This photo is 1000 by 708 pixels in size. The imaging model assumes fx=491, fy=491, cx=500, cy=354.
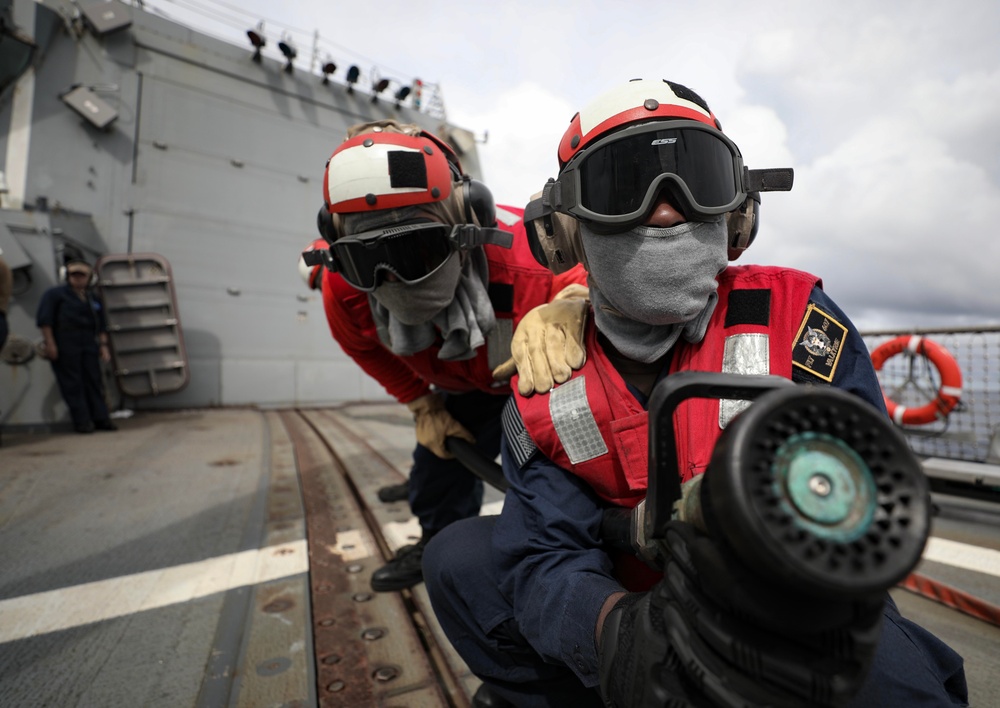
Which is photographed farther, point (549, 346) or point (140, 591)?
point (140, 591)

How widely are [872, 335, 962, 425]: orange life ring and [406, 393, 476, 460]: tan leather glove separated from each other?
3971 mm

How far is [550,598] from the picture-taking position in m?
0.81

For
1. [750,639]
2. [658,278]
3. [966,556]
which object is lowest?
[966,556]

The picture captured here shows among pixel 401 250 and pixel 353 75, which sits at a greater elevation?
pixel 353 75

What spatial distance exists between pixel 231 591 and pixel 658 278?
1.54 meters

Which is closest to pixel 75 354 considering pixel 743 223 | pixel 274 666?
pixel 274 666

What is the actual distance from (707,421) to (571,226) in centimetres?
51

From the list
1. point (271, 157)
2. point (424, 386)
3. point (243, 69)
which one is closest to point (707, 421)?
point (424, 386)

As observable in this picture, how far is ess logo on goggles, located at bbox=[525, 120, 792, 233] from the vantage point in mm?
906

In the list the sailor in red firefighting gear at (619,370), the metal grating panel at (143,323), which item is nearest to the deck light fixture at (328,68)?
the metal grating panel at (143,323)

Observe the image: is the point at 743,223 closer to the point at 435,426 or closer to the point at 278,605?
the point at 435,426

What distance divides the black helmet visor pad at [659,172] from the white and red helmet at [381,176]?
724 mm

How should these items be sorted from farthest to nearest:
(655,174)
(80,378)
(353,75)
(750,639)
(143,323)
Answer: (353,75) < (143,323) < (80,378) < (655,174) < (750,639)

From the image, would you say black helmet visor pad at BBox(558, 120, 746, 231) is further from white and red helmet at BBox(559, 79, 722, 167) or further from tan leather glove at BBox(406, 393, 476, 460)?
tan leather glove at BBox(406, 393, 476, 460)
